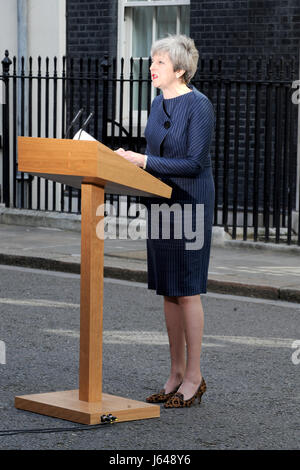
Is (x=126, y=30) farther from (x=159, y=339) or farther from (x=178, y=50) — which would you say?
(x=178, y=50)

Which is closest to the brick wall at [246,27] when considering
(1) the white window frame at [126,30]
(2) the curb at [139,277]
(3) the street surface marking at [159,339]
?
(1) the white window frame at [126,30]

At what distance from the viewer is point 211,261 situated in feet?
34.9

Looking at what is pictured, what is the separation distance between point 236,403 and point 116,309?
2872 mm

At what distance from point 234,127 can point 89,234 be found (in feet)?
26.0

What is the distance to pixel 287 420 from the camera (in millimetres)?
5191

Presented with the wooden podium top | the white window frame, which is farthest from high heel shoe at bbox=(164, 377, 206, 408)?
the white window frame

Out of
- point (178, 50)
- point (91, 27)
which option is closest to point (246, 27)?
point (91, 27)

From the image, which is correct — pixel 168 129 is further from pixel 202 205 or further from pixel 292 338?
pixel 292 338

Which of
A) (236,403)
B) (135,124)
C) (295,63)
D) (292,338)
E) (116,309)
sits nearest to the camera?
(236,403)

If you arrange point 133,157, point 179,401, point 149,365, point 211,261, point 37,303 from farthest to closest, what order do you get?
point 211,261, point 37,303, point 149,365, point 179,401, point 133,157

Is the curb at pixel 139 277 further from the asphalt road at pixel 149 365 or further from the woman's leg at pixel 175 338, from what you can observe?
the woman's leg at pixel 175 338

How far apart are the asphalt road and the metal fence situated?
8.83 ft
